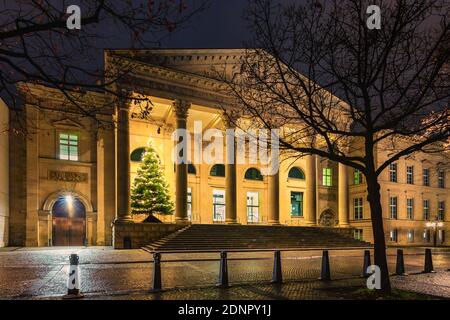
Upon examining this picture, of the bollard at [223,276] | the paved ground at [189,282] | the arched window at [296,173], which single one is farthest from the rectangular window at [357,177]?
the bollard at [223,276]

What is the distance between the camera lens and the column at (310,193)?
120 feet

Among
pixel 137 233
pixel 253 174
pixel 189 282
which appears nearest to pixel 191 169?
pixel 253 174

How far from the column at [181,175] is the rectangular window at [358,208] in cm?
2416

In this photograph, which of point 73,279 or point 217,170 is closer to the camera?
point 73,279

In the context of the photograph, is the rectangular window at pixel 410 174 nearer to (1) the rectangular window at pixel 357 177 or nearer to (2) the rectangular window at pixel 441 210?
(2) the rectangular window at pixel 441 210

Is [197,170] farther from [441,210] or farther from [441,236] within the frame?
[441,210]

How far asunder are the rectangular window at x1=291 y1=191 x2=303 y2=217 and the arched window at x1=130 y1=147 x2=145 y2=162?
17.6 metres

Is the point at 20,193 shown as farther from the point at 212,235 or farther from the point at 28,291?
the point at 28,291

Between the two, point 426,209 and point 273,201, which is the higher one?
point 273,201

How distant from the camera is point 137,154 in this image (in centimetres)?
3641

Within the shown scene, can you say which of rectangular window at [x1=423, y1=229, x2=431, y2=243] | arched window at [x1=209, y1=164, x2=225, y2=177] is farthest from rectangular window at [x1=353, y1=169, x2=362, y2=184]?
arched window at [x1=209, y1=164, x2=225, y2=177]

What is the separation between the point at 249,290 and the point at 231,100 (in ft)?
82.0

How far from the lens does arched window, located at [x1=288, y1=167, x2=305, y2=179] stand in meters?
43.7

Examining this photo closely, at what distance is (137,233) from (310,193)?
17.5 m
